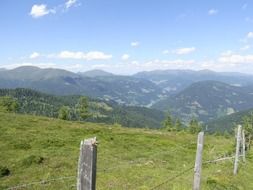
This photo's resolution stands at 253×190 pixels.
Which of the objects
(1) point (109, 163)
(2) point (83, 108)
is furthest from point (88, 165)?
(2) point (83, 108)

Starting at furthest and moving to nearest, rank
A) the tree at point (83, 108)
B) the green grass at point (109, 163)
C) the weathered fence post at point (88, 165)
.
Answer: the tree at point (83, 108)
the green grass at point (109, 163)
the weathered fence post at point (88, 165)

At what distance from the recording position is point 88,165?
302 inches

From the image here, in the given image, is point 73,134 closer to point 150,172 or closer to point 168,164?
point 168,164

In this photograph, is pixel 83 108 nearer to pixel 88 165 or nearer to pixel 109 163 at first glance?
pixel 109 163

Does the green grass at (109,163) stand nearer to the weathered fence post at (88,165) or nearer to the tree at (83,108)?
the weathered fence post at (88,165)

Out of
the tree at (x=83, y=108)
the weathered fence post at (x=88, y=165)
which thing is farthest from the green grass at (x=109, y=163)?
the tree at (x=83, y=108)

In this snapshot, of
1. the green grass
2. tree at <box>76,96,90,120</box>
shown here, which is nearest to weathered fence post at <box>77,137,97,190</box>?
the green grass

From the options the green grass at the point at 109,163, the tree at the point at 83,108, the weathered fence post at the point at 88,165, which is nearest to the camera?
the weathered fence post at the point at 88,165

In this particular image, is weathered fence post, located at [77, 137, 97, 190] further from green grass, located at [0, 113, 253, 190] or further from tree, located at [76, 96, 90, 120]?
tree, located at [76, 96, 90, 120]

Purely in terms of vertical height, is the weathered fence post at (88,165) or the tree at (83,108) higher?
the weathered fence post at (88,165)

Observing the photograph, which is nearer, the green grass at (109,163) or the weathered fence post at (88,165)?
the weathered fence post at (88,165)

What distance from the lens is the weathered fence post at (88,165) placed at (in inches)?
300

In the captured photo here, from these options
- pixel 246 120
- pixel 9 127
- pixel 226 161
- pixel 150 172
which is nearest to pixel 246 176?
pixel 226 161

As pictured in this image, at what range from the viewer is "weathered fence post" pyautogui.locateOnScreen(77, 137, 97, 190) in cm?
761
